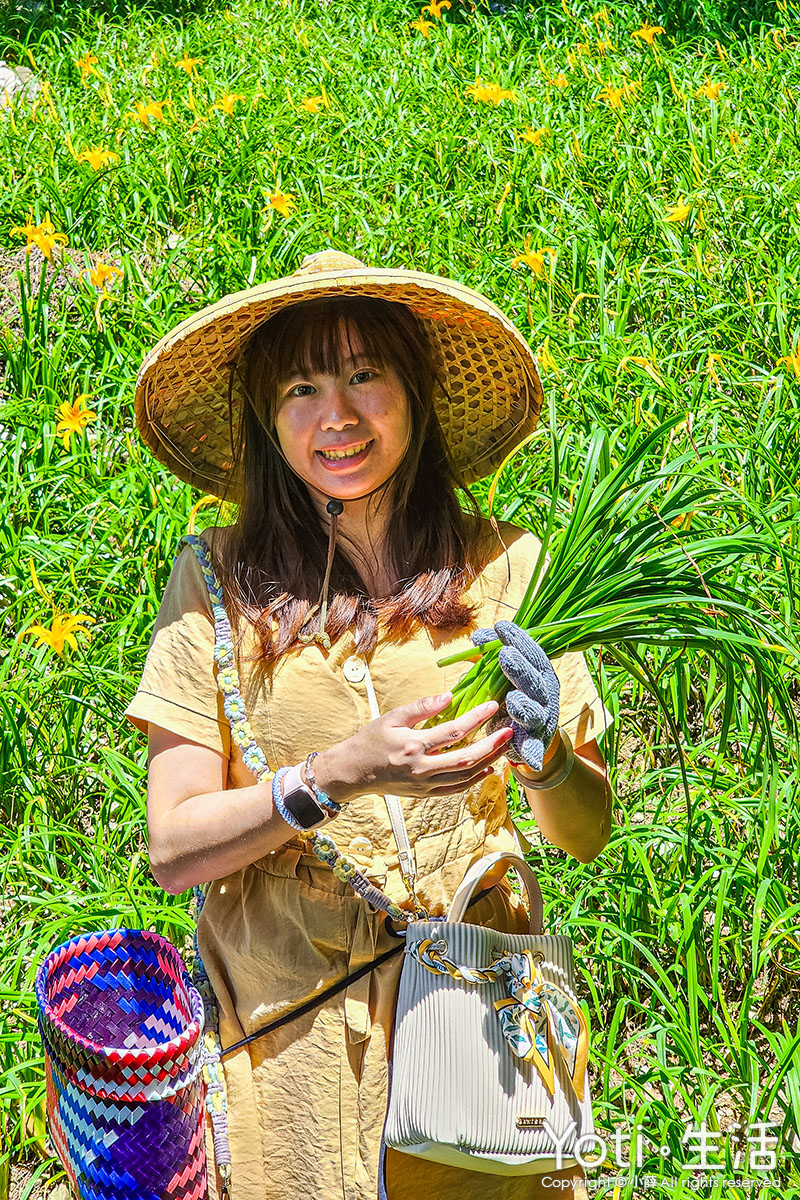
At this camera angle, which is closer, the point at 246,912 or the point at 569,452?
the point at 246,912

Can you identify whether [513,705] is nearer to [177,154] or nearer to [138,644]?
[138,644]

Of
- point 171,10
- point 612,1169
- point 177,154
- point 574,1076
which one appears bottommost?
point 612,1169

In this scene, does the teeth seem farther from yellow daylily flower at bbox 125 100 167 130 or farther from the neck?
yellow daylily flower at bbox 125 100 167 130

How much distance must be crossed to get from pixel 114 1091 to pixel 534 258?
2.60m

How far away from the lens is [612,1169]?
212cm

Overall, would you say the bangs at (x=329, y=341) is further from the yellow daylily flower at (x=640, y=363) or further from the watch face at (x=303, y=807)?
the yellow daylily flower at (x=640, y=363)

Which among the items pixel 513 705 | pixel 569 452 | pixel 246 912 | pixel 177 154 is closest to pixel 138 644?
pixel 569 452

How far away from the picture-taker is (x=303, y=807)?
136 cm

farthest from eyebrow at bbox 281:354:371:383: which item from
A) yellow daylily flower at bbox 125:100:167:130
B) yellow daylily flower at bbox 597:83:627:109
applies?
yellow daylily flower at bbox 597:83:627:109

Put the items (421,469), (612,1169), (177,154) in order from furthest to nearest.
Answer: (177,154) → (612,1169) → (421,469)

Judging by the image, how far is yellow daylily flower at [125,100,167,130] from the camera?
4473 mm

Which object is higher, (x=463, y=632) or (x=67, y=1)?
(x=67, y=1)

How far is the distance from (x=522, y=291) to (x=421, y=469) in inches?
91.2

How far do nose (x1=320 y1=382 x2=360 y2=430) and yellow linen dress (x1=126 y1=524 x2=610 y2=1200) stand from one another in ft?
0.86
